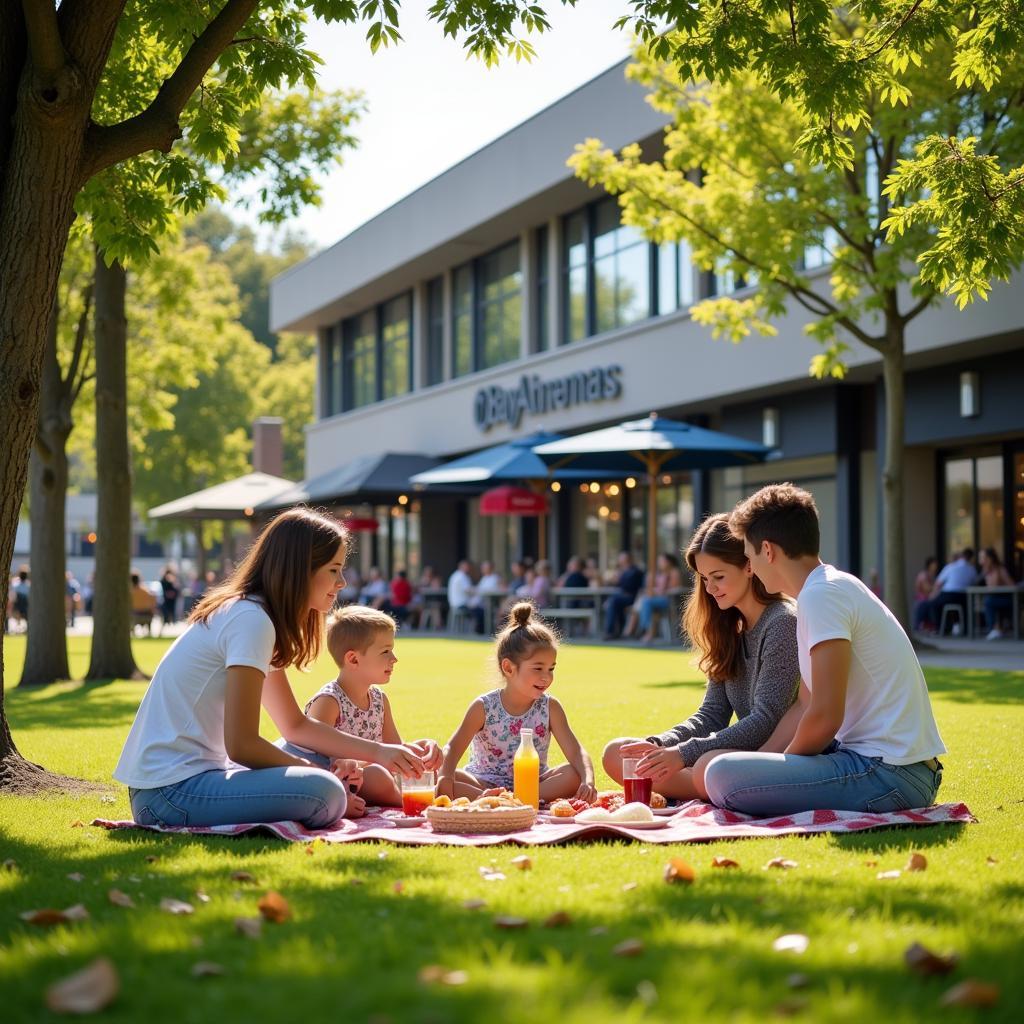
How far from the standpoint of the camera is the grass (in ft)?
9.93

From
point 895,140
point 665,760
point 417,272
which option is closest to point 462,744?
point 665,760

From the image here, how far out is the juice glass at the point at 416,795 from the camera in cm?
623

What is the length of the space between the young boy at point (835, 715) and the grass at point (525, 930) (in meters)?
0.32

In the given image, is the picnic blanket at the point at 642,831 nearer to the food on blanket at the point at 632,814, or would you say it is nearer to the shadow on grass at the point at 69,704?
the food on blanket at the point at 632,814

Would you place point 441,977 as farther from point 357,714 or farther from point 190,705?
point 357,714

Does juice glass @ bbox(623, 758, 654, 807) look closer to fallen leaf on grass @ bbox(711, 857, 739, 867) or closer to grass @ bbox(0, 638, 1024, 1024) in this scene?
grass @ bbox(0, 638, 1024, 1024)

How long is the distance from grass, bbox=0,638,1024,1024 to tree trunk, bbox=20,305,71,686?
10008 mm

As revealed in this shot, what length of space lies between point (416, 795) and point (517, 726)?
2.67 feet

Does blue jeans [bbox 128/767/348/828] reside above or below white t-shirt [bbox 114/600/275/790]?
below

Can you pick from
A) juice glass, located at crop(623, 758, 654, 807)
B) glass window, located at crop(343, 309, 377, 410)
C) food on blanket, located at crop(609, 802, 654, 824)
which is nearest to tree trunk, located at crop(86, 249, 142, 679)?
juice glass, located at crop(623, 758, 654, 807)

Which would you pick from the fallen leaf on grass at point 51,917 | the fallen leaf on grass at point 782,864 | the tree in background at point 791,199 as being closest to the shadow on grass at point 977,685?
the tree in background at point 791,199

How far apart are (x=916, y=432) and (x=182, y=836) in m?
18.6

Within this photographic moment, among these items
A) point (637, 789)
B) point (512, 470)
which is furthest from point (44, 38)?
point (512, 470)

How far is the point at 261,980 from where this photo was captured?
3254 mm
